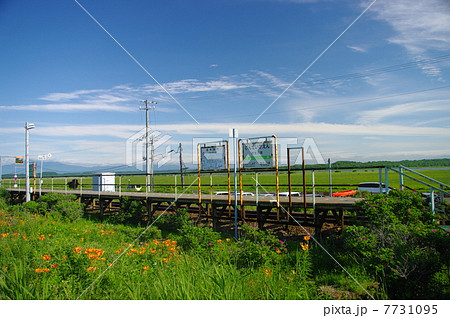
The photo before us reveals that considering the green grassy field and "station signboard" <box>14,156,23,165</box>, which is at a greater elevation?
"station signboard" <box>14,156,23,165</box>

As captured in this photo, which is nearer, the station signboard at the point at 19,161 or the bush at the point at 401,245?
the bush at the point at 401,245

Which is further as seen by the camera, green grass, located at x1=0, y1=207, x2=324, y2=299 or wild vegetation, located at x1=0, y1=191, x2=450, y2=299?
wild vegetation, located at x1=0, y1=191, x2=450, y2=299

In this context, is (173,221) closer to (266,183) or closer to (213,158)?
(213,158)

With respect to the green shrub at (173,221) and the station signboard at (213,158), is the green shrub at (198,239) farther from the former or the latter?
the station signboard at (213,158)

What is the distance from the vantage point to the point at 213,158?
1058cm

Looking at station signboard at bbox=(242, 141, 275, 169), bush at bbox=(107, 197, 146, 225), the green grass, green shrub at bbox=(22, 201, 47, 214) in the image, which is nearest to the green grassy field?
station signboard at bbox=(242, 141, 275, 169)

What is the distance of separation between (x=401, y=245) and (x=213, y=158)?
682 cm

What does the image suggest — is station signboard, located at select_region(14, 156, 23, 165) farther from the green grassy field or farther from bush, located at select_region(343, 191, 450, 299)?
bush, located at select_region(343, 191, 450, 299)

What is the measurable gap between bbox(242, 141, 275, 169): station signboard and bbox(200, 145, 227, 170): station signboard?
98 cm

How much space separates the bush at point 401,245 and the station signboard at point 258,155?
3.47m

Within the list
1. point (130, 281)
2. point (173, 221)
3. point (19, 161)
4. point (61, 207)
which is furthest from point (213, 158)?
point (19, 161)

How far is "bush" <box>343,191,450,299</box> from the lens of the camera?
4012 mm

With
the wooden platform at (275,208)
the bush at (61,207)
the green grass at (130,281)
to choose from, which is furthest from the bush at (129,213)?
the green grass at (130,281)

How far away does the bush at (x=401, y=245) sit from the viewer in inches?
158
